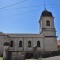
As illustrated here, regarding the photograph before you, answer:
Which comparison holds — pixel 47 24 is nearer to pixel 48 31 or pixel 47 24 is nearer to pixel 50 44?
pixel 48 31

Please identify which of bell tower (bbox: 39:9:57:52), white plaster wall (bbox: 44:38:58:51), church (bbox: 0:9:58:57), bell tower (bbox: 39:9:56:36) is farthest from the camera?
bell tower (bbox: 39:9:56:36)

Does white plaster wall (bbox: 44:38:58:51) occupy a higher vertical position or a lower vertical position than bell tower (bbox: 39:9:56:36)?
lower

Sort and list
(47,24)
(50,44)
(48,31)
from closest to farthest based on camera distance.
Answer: (50,44)
(48,31)
(47,24)

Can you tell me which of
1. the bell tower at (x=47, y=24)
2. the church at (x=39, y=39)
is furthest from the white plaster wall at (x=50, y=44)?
the bell tower at (x=47, y=24)

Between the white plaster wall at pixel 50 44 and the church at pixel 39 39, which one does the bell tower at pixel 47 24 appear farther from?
the white plaster wall at pixel 50 44

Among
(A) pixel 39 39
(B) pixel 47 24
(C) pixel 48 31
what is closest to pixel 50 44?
(A) pixel 39 39

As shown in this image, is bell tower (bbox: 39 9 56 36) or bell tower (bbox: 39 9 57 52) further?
bell tower (bbox: 39 9 56 36)

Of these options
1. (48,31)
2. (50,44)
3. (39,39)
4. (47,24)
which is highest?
(47,24)

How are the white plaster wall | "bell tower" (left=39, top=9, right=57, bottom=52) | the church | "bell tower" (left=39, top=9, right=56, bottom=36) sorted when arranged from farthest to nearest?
1. "bell tower" (left=39, top=9, right=56, bottom=36)
2. the church
3. "bell tower" (left=39, top=9, right=57, bottom=52)
4. the white plaster wall

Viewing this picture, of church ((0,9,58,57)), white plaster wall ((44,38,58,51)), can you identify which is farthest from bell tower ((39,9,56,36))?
white plaster wall ((44,38,58,51))

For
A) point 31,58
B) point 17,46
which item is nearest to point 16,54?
point 31,58

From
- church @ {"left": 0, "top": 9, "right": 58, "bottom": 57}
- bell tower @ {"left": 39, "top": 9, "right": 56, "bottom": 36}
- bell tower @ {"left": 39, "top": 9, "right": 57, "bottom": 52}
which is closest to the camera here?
bell tower @ {"left": 39, "top": 9, "right": 57, "bottom": 52}

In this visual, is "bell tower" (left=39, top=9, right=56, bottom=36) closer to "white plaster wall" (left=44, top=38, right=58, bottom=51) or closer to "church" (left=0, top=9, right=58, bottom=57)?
"church" (left=0, top=9, right=58, bottom=57)

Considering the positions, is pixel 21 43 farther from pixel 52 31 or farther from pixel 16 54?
pixel 16 54
